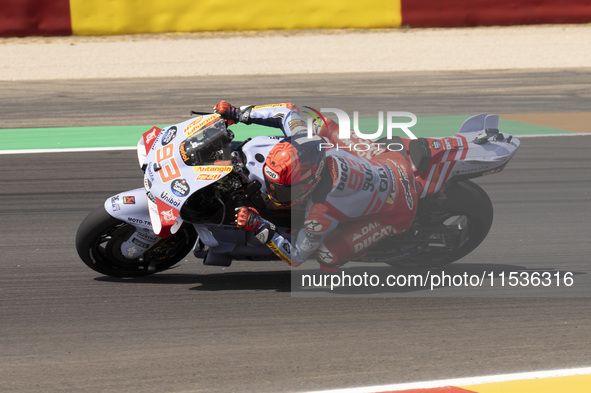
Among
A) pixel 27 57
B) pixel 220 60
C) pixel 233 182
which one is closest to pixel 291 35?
pixel 220 60

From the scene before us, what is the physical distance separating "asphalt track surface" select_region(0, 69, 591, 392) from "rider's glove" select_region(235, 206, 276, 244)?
0.58 m

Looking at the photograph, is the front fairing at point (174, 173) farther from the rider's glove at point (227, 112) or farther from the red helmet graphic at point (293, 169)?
the red helmet graphic at point (293, 169)

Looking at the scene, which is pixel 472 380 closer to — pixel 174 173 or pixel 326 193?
pixel 326 193

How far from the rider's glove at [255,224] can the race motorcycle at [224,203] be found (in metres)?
0.24

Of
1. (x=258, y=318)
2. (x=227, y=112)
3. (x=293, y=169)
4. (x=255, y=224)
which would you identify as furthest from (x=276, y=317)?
(x=227, y=112)

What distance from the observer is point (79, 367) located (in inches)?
192

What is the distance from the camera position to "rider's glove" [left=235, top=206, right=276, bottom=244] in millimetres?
5204

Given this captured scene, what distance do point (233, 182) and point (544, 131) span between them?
6.68 meters

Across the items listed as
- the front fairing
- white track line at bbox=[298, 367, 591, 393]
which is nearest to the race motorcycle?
the front fairing

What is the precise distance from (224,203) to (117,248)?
911 millimetres

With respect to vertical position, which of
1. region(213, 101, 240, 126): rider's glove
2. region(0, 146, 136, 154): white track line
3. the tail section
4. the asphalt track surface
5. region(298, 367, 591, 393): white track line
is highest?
region(0, 146, 136, 154): white track line

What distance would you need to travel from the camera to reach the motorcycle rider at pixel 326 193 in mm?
5273

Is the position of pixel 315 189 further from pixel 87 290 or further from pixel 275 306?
pixel 87 290

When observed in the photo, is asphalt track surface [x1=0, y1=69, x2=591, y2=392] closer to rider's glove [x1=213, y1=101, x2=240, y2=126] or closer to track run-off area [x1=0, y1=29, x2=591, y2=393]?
track run-off area [x1=0, y1=29, x2=591, y2=393]
